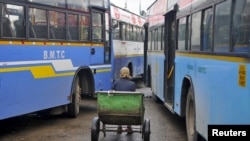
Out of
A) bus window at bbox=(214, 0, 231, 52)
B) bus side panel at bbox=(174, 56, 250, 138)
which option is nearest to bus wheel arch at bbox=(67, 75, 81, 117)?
bus side panel at bbox=(174, 56, 250, 138)

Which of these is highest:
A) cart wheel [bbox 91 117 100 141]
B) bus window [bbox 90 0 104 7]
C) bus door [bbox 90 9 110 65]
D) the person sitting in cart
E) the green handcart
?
bus window [bbox 90 0 104 7]

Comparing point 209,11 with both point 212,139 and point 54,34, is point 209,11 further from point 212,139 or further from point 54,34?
point 54,34

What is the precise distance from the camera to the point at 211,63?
6504mm

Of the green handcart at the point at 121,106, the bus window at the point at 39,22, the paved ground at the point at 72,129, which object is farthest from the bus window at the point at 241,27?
the bus window at the point at 39,22

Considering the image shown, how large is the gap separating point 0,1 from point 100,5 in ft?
16.9

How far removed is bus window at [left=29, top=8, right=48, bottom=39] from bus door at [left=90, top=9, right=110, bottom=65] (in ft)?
8.28

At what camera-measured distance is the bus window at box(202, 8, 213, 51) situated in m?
6.77

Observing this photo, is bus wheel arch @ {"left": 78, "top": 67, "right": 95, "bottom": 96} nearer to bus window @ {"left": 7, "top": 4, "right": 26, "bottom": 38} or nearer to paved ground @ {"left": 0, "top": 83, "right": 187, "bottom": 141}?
paved ground @ {"left": 0, "top": 83, "right": 187, "bottom": 141}

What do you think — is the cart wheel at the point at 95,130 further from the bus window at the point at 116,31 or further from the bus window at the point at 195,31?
the bus window at the point at 116,31

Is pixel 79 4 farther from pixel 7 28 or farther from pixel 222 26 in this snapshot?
pixel 222 26

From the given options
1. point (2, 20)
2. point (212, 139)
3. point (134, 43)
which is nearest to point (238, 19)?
point (212, 139)

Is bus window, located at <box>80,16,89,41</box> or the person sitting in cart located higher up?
bus window, located at <box>80,16,89,41</box>

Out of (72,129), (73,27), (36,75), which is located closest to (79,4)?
(73,27)

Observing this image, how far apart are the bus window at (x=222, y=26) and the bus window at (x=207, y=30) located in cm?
31
